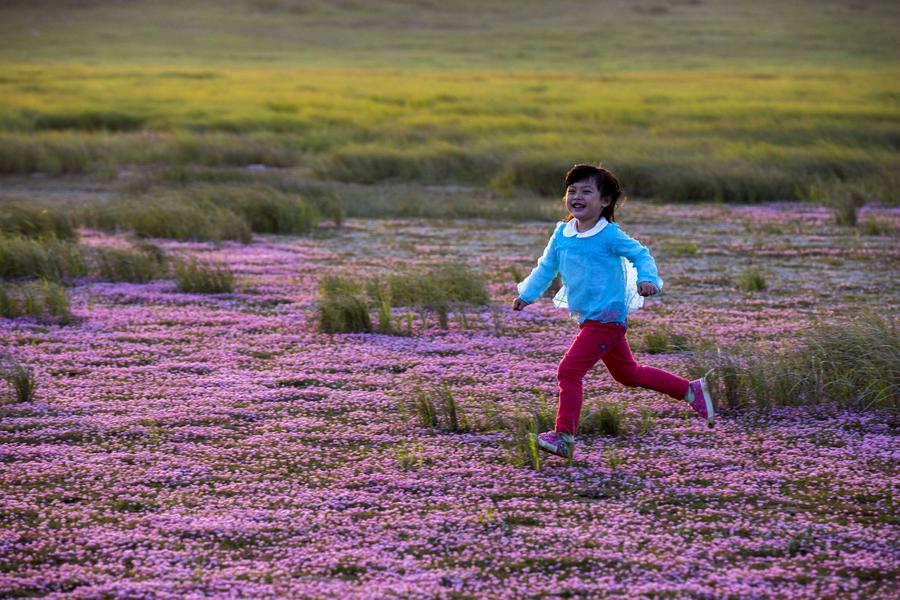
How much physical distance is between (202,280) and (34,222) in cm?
431

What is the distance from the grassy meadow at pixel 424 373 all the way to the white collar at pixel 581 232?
1.31 meters

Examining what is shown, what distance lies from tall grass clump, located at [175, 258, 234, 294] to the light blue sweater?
675 centimetres

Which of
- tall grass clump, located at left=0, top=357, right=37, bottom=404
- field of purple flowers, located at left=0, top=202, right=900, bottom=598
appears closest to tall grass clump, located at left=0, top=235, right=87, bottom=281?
field of purple flowers, located at left=0, top=202, right=900, bottom=598

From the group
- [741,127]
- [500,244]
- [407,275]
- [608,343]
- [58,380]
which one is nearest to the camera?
[608,343]

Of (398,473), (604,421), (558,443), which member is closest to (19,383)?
(398,473)

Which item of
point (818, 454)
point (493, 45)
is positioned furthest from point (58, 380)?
point (493, 45)

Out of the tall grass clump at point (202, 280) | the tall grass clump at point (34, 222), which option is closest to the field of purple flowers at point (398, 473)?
the tall grass clump at point (202, 280)

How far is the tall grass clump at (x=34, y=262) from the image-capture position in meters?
14.2

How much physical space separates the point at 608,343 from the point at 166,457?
2870 millimetres

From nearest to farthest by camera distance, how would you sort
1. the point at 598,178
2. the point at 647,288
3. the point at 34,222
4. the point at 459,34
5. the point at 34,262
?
A: the point at 647,288
the point at 598,178
the point at 34,262
the point at 34,222
the point at 459,34

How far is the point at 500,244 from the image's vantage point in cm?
1786

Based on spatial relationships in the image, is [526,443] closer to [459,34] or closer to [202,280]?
[202,280]

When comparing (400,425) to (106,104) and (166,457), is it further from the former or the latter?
(106,104)

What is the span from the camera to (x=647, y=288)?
23.4 ft
